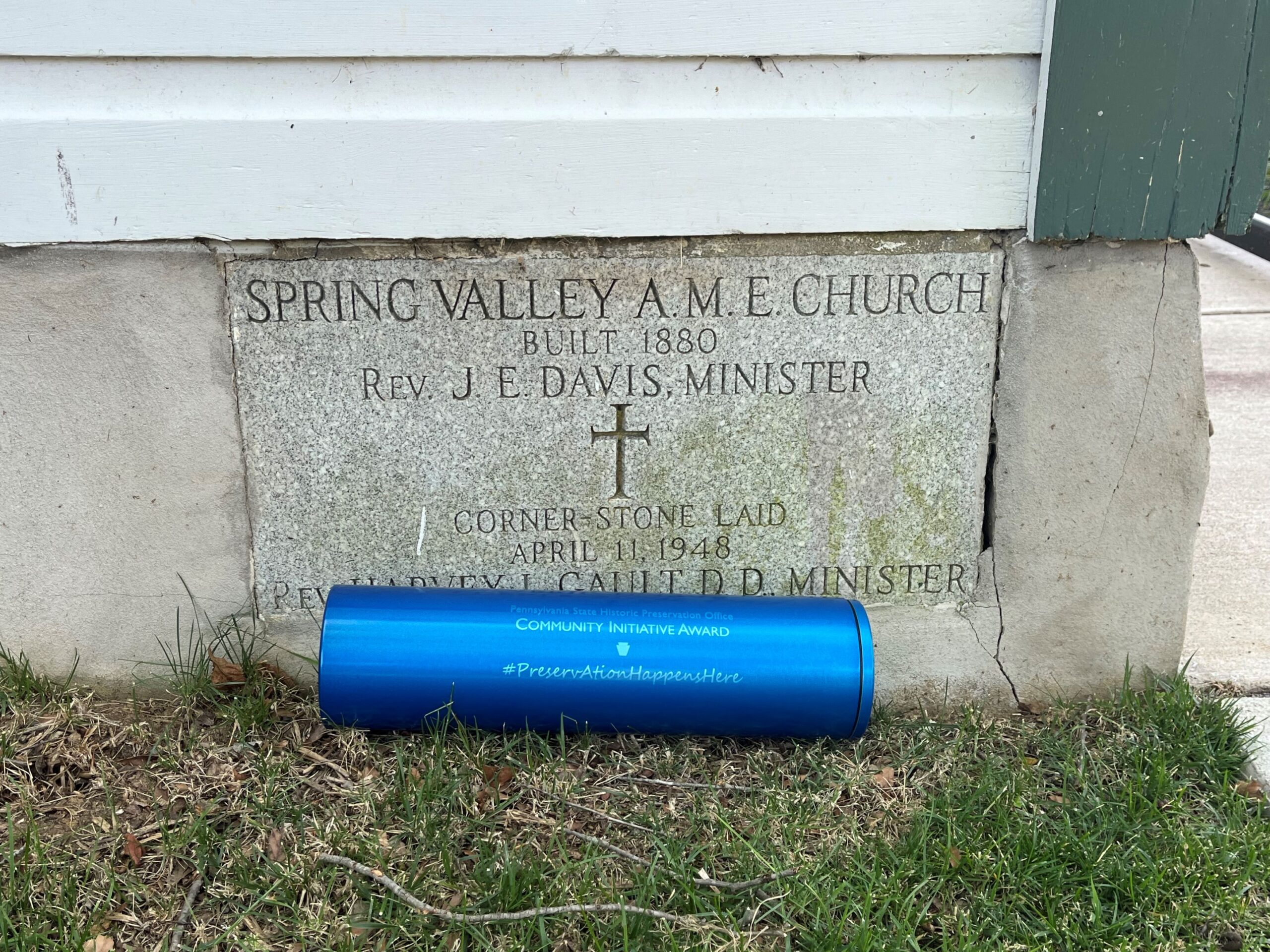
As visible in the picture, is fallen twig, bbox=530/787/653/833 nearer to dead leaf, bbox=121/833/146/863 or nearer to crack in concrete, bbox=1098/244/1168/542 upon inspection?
dead leaf, bbox=121/833/146/863

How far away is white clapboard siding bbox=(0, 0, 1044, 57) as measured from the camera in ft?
7.64

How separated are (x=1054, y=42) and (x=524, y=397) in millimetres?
1461

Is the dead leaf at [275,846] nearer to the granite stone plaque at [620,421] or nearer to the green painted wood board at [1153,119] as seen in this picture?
the granite stone plaque at [620,421]

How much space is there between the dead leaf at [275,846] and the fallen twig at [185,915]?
13 cm

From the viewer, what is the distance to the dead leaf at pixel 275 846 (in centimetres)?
214

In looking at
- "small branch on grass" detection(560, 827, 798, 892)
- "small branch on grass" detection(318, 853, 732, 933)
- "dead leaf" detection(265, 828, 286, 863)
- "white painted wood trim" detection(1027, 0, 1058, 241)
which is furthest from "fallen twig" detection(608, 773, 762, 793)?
"white painted wood trim" detection(1027, 0, 1058, 241)

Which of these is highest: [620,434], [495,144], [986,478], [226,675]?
[495,144]

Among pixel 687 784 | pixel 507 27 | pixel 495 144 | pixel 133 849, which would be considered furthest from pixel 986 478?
pixel 133 849

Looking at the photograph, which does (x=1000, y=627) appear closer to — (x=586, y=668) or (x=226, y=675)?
(x=586, y=668)

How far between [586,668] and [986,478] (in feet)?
3.73

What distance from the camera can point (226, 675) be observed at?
2.63m

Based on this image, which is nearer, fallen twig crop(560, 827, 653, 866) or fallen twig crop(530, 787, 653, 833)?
fallen twig crop(560, 827, 653, 866)

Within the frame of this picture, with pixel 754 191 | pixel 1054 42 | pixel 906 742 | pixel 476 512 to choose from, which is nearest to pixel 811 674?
pixel 906 742

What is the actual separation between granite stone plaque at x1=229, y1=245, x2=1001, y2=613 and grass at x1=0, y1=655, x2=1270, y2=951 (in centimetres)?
44
